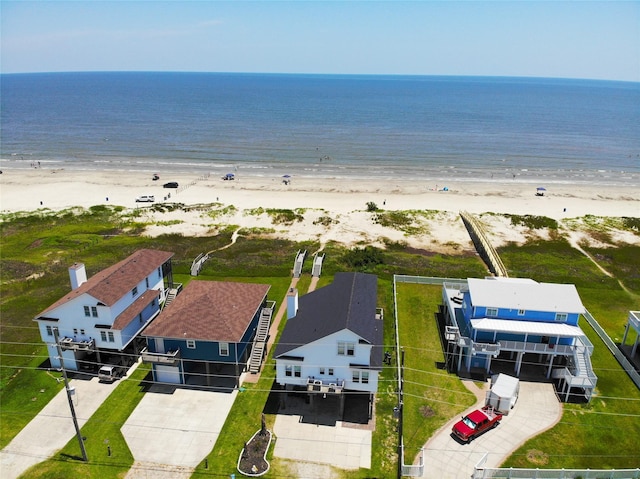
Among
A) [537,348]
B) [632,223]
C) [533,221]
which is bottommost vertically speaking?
[533,221]

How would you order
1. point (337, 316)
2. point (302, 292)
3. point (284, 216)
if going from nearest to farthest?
point (337, 316) < point (302, 292) < point (284, 216)

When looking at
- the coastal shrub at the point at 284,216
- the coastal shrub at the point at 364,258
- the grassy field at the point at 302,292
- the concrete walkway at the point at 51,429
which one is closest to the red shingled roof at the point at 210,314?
the grassy field at the point at 302,292

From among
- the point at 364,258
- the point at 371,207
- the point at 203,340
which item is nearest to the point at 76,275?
the point at 203,340

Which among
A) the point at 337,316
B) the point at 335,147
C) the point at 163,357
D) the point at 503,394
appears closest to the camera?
the point at 503,394

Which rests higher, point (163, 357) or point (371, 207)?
point (163, 357)

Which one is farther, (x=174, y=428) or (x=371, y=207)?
(x=371, y=207)

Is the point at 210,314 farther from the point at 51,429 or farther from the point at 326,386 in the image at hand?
the point at 51,429

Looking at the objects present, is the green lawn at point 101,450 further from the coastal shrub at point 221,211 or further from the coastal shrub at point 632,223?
the coastal shrub at point 632,223
